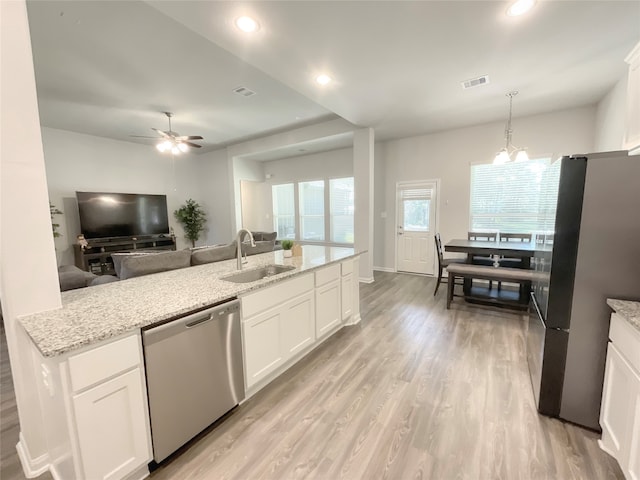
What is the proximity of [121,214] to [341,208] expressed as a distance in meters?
4.99

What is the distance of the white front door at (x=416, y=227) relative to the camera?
5.42m

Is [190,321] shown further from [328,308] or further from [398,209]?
[398,209]

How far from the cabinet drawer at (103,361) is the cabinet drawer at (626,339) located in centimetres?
230

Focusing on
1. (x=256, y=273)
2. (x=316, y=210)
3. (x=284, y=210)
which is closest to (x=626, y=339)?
(x=256, y=273)

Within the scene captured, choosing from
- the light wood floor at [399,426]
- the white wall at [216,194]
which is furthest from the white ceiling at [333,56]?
the light wood floor at [399,426]

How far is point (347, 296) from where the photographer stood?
3.08 meters

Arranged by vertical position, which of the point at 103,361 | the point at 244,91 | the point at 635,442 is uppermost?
the point at 244,91

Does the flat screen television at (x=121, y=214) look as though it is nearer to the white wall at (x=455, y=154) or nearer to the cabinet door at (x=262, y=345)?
the white wall at (x=455, y=154)

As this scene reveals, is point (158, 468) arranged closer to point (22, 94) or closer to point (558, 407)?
point (22, 94)

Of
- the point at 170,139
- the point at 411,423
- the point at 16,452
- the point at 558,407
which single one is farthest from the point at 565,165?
the point at 170,139

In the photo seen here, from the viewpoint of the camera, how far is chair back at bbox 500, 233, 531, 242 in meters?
4.45

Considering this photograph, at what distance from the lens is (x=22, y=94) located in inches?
49.9

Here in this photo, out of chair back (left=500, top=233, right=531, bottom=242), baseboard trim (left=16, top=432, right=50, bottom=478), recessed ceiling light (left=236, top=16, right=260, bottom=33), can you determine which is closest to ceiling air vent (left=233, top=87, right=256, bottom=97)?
recessed ceiling light (left=236, top=16, right=260, bottom=33)

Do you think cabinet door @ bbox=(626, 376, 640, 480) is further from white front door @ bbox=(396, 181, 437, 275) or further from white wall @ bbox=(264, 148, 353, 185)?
white wall @ bbox=(264, 148, 353, 185)
